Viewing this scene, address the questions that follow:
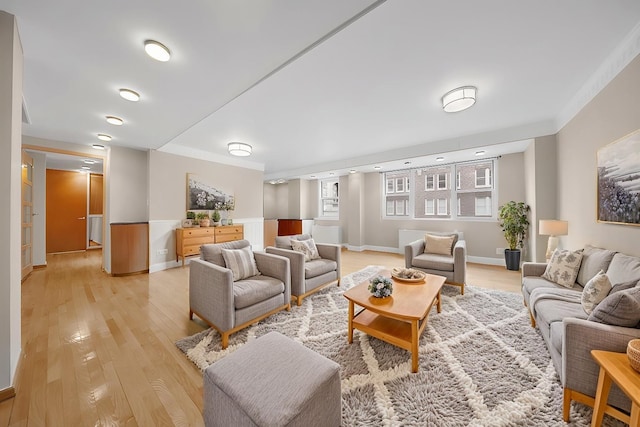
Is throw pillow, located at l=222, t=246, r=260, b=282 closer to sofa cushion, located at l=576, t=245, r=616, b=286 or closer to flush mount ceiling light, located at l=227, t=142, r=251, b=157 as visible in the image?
flush mount ceiling light, located at l=227, t=142, r=251, b=157

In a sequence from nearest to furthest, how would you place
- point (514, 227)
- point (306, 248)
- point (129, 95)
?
point (129, 95), point (306, 248), point (514, 227)

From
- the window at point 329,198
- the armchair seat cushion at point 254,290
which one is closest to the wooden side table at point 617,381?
the armchair seat cushion at point 254,290

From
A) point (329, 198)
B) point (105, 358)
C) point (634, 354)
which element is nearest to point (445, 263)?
point (634, 354)

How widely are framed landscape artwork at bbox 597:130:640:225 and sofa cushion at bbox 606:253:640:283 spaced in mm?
363

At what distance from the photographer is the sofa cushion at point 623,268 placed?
5.50 ft

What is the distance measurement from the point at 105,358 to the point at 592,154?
5.22 metres

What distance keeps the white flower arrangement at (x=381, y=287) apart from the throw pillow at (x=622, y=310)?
4.12 feet

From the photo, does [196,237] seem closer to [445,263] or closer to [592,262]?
[445,263]

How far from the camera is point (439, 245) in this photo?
3.87m

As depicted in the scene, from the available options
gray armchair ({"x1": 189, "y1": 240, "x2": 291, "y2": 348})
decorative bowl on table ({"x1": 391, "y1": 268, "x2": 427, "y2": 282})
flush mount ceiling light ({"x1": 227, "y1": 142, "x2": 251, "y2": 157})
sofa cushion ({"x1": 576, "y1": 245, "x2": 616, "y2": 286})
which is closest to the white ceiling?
flush mount ceiling light ({"x1": 227, "y1": 142, "x2": 251, "y2": 157})

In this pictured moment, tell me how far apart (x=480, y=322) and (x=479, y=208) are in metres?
3.74

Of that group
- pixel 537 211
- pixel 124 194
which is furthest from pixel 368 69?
pixel 124 194

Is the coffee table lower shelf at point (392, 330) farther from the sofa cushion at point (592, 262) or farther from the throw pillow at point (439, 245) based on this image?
the throw pillow at point (439, 245)

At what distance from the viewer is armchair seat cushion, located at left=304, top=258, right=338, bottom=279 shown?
9.72 ft
